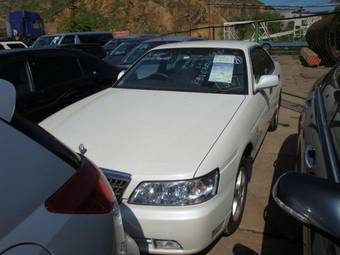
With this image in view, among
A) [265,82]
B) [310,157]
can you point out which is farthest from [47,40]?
[310,157]

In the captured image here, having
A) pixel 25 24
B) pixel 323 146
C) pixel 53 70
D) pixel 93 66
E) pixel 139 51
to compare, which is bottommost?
pixel 25 24

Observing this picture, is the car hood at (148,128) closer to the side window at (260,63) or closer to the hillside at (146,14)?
the side window at (260,63)

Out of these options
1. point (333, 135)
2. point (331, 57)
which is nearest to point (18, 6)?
point (331, 57)

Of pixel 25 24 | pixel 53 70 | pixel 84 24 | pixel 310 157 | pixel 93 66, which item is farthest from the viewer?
pixel 84 24

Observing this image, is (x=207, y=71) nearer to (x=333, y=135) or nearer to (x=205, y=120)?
(x=205, y=120)

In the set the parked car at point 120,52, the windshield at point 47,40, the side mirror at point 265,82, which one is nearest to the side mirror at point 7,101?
the side mirror at point 265,82

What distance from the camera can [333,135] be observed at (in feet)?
7.72

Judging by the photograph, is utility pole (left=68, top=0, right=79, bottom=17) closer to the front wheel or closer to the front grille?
the front wheel

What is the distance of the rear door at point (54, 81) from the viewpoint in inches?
199

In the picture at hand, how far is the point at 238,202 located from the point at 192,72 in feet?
5.30

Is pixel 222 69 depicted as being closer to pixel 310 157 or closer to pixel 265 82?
pixel 265 82

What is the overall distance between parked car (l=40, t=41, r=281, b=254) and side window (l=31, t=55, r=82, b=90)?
1086 millimetres

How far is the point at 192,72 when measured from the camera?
4.50m

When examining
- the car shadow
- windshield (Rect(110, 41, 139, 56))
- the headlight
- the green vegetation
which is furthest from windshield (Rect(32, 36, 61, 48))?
the green vegetation
